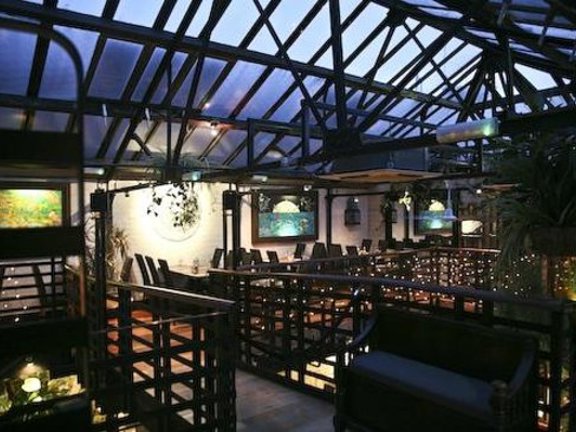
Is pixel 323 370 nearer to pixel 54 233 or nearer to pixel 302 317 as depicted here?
pixel 302 317

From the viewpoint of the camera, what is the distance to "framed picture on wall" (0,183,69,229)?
28.3ft

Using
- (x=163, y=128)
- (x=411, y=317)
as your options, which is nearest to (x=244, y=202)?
(x=163, y=128)

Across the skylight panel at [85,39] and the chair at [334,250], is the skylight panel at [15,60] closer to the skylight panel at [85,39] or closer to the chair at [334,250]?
Answer: the skylight panel at [85,39]

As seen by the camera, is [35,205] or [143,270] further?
[143,270]

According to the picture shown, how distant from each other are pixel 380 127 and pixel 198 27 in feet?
18.1

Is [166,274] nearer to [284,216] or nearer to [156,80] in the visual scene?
[156,80]

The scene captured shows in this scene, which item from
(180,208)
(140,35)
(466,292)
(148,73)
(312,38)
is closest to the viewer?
(466,292)

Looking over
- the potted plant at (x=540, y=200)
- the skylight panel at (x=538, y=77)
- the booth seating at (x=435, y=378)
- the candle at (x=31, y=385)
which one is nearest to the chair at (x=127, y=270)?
the candle at (x=31, y=385)

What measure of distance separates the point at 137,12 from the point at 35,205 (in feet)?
15.3

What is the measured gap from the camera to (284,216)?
41.4 feet

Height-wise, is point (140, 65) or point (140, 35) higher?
point (140, 35)

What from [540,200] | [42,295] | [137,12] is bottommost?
[42,295]

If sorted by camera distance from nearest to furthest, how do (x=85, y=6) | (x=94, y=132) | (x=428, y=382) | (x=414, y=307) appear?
(x=428, y=382)
(x=414, y=307)
(x=85, y=6)
(x=94, y=132)

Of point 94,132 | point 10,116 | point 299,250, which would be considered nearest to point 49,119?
point 10,116
